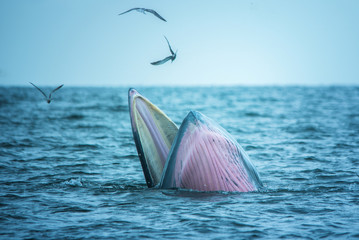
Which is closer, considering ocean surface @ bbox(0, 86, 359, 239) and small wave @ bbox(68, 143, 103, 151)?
ocean surface @ bbox(0, 86, 359, 239)

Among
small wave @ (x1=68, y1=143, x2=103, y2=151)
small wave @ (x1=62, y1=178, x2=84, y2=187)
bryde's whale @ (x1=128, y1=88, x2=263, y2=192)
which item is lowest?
small wave @ (x1=68, y1=143, x2=103, y2=151)

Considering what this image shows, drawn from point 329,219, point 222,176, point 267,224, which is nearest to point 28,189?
point 222,176

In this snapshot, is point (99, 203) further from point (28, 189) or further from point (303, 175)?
point (303, 175)

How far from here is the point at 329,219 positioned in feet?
20.3

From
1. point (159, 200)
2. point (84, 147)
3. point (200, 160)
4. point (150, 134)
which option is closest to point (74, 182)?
point (150, 134)

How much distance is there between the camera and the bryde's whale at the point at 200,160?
671 cm

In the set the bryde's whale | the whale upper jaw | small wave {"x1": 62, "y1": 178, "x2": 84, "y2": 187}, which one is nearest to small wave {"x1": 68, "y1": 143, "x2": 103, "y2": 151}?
small wave {"x1": 62, "y1": 178, "x2": 84, "y2": 187}

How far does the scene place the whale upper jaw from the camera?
24.3 ft

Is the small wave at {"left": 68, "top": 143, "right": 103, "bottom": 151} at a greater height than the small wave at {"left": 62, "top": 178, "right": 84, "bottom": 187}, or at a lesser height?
lesser

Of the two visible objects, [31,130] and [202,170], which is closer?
[202,170]

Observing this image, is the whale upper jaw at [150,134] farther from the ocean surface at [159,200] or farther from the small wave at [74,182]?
the small wave at [74,182]

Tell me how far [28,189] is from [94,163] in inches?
128

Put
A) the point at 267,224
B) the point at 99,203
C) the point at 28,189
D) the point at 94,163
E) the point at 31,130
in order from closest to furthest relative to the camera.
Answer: the point at 267,224
the point at 99,203
the point at 28,189
the point at 94,163
the point at 31,130

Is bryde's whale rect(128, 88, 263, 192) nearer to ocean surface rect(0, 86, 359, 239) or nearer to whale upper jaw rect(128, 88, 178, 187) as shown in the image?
whale upper jaw rect(128, 88, 178, 187)
